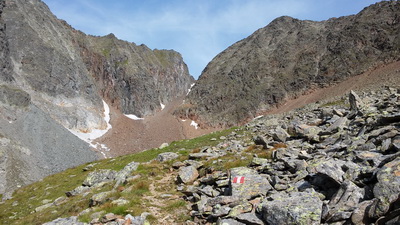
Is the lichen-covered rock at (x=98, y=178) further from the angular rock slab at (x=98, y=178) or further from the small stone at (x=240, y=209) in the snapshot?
the small stone at (x=240, y=209)

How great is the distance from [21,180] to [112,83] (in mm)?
106692

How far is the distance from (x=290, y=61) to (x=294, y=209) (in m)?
139

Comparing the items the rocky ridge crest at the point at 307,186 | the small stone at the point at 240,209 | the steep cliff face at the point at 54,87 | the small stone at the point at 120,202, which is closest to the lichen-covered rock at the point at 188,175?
the rocky ridge crest at the point at 307,186

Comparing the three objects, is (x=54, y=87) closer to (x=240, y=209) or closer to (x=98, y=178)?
(x=98, y=178)

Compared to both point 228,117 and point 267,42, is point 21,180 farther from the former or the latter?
point 267,42

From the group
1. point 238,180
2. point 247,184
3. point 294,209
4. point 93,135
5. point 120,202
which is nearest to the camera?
point 294,209

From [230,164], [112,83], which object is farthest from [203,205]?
[112,83]

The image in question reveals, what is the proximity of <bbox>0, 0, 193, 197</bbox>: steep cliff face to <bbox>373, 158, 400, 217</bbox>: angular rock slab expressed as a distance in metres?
63.0

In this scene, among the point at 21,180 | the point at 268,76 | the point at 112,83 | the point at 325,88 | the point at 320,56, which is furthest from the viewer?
the point at 112,83

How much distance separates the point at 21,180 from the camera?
5594 centimetres

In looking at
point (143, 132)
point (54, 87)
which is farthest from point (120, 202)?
point (143, 132)

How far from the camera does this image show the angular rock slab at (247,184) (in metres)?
11.3

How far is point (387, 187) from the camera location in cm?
749

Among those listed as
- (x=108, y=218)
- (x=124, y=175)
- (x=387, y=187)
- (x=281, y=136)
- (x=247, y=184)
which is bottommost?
(x=108, y=218)
